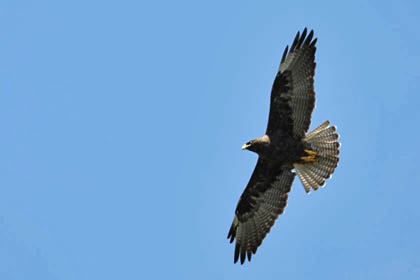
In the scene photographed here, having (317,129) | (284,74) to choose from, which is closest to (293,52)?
(284,74)

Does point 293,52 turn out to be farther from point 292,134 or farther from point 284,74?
point 292,134

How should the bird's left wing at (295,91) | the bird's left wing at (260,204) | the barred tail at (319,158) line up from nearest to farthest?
the bird's left wing at (295,91) < the barred tail at (319,158) < the bird's left wing at (260,204)

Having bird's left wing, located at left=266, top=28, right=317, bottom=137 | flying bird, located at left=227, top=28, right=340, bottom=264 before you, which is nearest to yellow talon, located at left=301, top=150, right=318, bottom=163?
flying bird, located at left=227, top=28, right=340, bottom=264

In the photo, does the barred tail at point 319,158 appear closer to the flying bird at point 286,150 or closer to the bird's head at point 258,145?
the flying bird at point 286,150

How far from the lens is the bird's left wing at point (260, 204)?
1577 cm

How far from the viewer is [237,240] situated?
16.1m

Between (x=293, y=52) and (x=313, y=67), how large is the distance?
1.68 feet

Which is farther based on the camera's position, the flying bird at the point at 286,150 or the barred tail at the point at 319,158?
the barred tail at the point at 319,158

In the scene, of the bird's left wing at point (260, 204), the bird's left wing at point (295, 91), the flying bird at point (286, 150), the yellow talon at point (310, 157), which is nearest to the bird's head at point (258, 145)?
the flying bird at point (286, 150)

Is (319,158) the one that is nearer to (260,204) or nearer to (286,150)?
(286,150)

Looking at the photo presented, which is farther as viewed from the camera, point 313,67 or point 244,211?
Answer: point 244,211

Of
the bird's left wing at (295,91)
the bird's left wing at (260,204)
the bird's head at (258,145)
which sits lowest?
the bird's left wing at (260,204)

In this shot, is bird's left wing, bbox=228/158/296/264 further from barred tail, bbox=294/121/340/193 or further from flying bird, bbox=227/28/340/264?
barred tail, bbox=294/121/340/193

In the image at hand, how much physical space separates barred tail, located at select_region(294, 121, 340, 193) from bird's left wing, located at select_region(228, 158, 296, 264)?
0.35 metres
